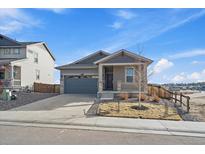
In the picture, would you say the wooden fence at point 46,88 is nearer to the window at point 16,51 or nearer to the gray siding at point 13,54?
the gray siding at point 13,54

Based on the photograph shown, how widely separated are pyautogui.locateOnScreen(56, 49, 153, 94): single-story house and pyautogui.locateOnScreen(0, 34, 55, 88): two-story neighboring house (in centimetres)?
625

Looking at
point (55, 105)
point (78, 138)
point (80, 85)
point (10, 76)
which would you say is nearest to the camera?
point (78, 138)

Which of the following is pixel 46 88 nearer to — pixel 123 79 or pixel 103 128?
pixel 123 79

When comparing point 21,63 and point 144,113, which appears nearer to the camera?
point 144,113

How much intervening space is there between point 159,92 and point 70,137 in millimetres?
15279

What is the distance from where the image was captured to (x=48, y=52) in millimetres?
35906

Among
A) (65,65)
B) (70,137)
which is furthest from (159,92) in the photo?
(70,137)

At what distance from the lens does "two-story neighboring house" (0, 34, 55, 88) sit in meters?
25.6

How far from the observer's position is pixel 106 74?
23047mm

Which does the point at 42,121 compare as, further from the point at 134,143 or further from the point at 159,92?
the point at 159,92

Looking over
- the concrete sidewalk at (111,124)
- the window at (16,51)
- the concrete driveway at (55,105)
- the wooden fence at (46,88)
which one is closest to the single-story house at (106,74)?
the wooden fence at (46,88)

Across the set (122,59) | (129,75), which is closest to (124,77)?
(129,75)

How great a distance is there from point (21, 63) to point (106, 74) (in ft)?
39.6

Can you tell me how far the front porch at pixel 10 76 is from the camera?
82.7ft
